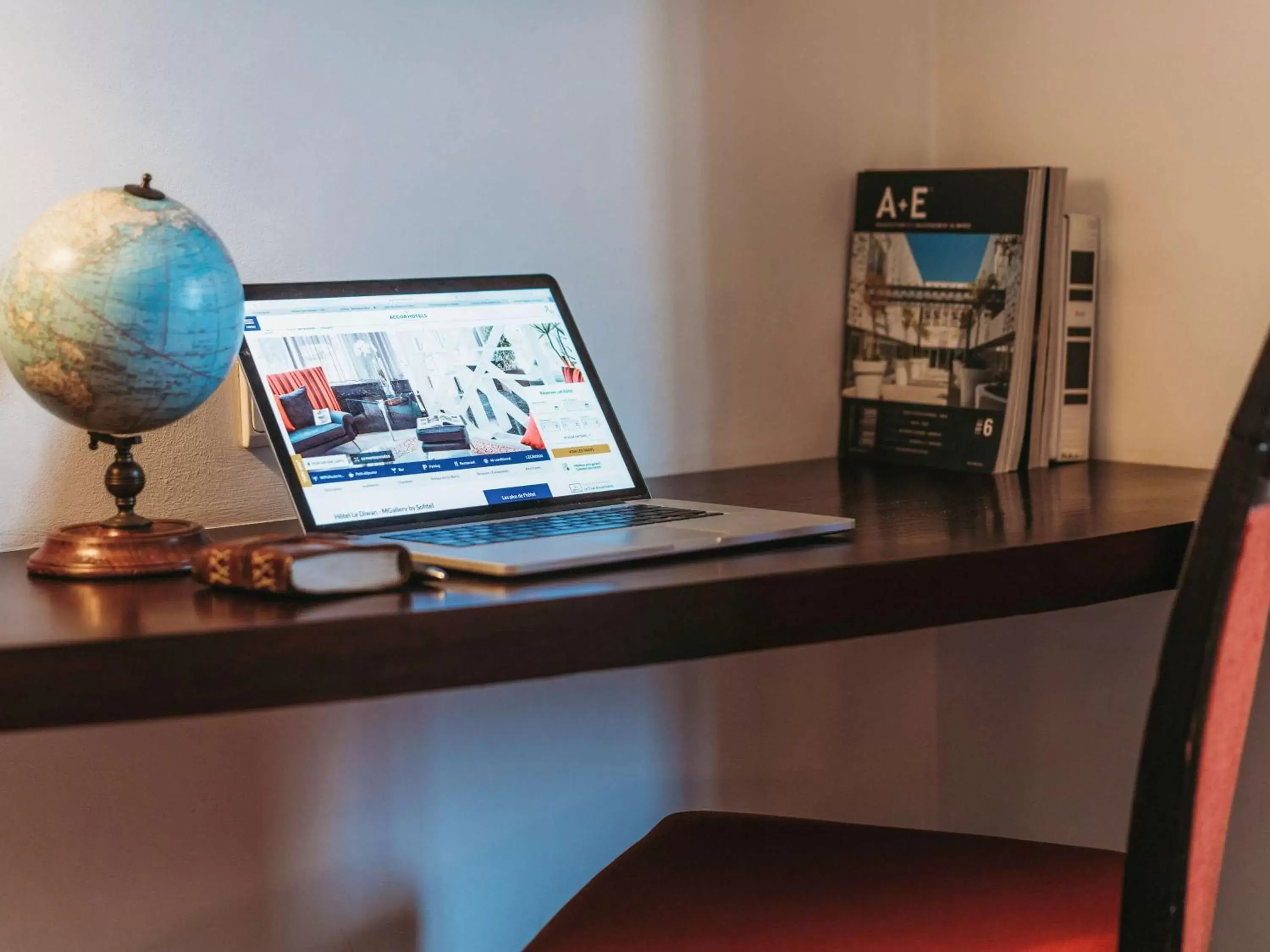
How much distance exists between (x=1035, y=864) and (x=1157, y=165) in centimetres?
80

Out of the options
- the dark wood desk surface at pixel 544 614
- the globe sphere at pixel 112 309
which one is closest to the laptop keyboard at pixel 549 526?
the dark wood desk surface at pixel 544 614

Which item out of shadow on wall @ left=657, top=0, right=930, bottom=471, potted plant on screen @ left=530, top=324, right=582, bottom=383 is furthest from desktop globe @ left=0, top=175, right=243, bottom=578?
shadow on wall @ left=657, top=0, right=930, bottom=471

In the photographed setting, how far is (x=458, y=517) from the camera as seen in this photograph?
118 centimetres

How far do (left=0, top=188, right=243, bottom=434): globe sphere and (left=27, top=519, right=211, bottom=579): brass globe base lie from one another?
0.26ft

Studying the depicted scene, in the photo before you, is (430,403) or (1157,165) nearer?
(430,403)

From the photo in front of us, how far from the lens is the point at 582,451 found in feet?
4.19

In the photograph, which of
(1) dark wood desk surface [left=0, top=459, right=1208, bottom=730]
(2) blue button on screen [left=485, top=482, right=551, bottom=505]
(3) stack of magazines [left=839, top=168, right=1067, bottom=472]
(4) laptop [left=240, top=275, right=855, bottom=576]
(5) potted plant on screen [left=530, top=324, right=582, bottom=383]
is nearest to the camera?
(1) dark wood desk surface [left=0, top=459, right=1208, bottom=730]

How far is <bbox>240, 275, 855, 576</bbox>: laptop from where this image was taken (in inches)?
43.4

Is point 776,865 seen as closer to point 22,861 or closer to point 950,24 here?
point 22,861

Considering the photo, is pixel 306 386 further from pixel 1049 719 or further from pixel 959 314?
pixel 1049 719

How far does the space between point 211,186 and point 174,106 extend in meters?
0.07

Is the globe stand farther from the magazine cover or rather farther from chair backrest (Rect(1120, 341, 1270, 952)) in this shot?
the magazine cover

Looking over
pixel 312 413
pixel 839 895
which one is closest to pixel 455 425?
pixel 312 413

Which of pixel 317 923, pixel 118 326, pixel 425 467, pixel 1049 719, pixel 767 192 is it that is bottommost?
pixel 317 923
